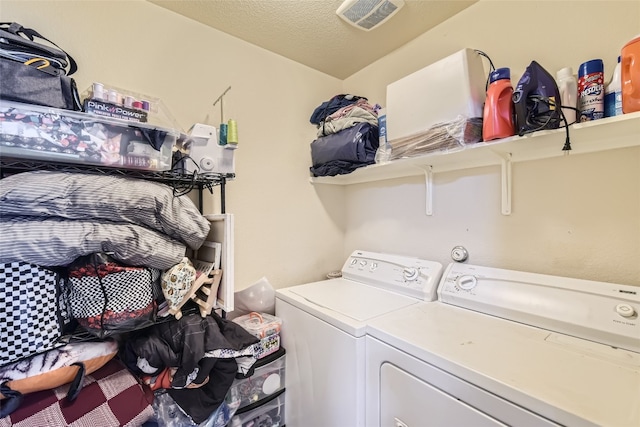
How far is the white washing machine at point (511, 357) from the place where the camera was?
2.39ft

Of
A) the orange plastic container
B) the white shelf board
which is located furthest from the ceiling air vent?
the orange plastic container

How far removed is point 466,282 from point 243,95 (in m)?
1.71

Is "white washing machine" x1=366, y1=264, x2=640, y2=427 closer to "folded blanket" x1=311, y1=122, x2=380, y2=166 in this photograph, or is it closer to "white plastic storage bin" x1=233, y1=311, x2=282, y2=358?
"white plastic storage bin" x1=233, y1=311, x2=282, y2=358

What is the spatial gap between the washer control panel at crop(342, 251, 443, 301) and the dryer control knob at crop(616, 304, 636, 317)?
677 millimetres

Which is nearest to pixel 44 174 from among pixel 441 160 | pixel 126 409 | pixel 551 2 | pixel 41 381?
pixel 41 381

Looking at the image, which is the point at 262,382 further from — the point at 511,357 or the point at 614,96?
the point at 614,96

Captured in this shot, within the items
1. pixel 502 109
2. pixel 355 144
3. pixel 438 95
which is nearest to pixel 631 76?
pixel 502 109

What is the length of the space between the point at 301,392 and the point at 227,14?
2140mm

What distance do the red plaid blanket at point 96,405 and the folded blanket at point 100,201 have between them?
0.58 m

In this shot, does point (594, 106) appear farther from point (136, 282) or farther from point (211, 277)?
point (136, 282)

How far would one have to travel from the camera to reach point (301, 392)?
1494 mm

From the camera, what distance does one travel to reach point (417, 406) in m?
0.96

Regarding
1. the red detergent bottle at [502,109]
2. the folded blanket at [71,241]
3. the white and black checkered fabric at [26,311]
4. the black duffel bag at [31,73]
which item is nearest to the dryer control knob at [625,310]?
the red detergent bottle at [502,109]

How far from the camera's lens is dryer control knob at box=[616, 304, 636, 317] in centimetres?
96
